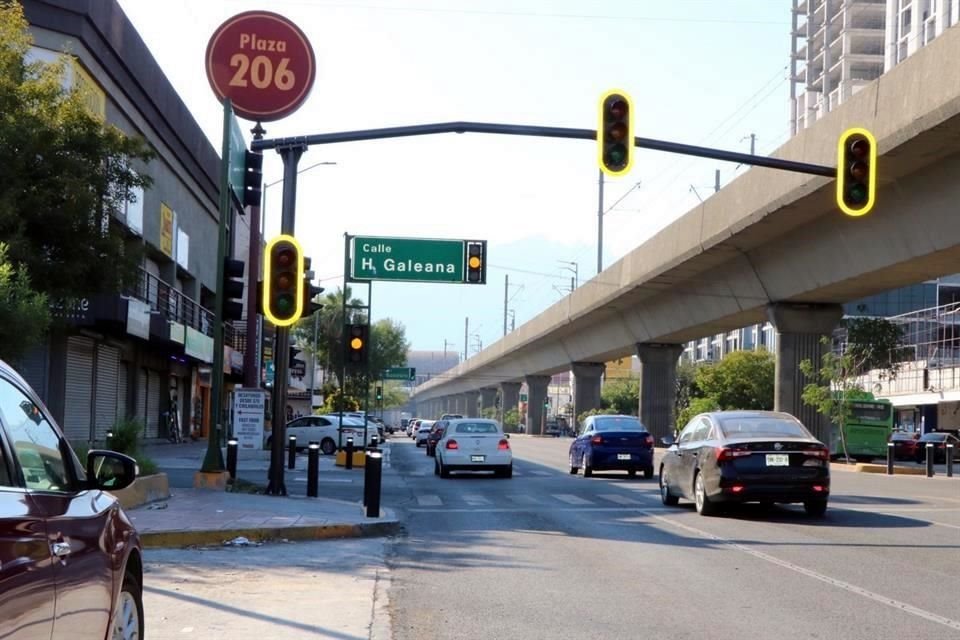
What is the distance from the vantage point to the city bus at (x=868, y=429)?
49406mm

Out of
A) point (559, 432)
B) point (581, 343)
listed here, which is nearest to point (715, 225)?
point (581, 343)

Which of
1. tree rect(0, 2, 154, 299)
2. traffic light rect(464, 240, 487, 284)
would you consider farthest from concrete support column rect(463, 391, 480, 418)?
tree rect(0, 2, 154, 299)

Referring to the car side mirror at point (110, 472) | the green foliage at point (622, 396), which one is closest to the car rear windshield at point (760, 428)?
the car side mirror at point (110, 472)

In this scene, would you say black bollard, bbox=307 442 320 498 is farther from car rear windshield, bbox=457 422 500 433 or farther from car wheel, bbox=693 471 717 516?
car rear windshield, bbox=457 422 500 433

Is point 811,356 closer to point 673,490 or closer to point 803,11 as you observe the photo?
point 673,490

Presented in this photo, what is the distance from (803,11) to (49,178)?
118426mm

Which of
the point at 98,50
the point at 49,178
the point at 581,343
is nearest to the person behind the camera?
the point at 49,178

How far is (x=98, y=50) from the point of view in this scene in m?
31.8

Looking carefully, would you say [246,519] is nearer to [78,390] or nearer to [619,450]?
[619,450]

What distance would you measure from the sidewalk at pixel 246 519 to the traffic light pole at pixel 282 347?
0.45 metres

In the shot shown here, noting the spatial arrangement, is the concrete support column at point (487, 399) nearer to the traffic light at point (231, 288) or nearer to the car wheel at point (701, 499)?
the traffic light at point (231, 288)

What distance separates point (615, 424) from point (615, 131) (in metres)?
13.7

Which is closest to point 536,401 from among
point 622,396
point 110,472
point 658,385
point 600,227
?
point 622,396

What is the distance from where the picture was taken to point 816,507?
18.0 meters
